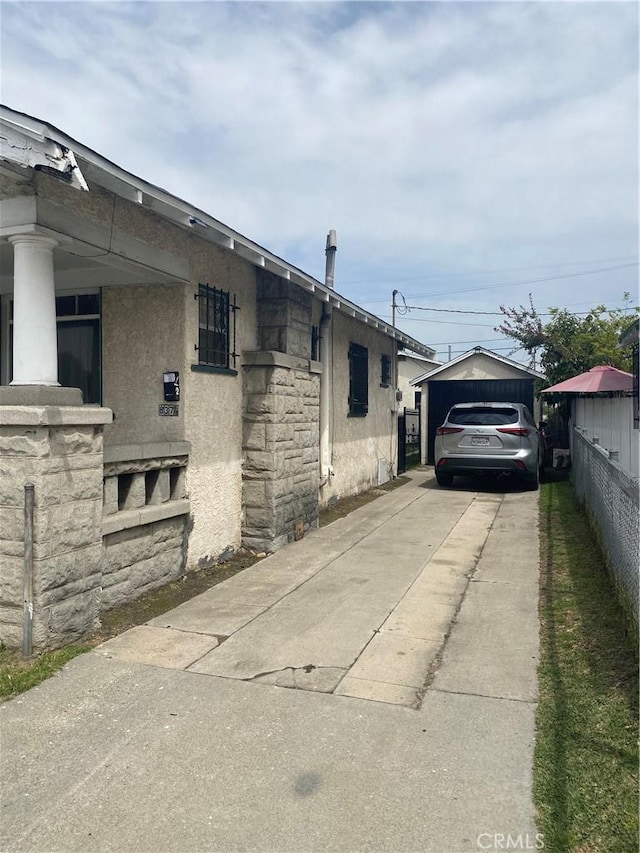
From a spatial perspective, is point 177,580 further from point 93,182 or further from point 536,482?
point 536,482

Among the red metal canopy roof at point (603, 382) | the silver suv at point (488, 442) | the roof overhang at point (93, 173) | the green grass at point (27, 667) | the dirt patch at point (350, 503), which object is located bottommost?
the green grass at point (27, 667)

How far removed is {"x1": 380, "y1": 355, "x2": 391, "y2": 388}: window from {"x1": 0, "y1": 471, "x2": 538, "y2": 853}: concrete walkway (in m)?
8.09

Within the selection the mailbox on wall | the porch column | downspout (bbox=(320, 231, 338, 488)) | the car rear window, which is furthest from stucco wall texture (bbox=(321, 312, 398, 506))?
the porch column

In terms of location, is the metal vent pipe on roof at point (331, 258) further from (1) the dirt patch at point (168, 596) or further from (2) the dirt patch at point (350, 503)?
(1) the dirt patch at point (168, 596)

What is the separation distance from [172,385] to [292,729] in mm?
Answer: 3551

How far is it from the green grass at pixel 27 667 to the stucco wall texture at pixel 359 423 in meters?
6.10

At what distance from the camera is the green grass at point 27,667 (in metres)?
3.82

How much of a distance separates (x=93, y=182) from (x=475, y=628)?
428 centimetres

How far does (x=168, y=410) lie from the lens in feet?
20.3

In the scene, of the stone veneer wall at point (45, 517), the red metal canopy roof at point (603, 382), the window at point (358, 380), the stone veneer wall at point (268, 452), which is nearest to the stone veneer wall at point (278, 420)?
the stone veneer wall at point (268, 452)

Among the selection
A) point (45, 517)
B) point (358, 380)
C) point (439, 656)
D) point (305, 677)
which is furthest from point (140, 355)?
point (358, 380)

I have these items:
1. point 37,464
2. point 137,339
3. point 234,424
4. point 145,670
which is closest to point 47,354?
point 37,464

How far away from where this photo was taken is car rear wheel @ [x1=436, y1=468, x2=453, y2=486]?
1248 cm

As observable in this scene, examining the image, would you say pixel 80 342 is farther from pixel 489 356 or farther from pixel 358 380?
pixel 489 356
